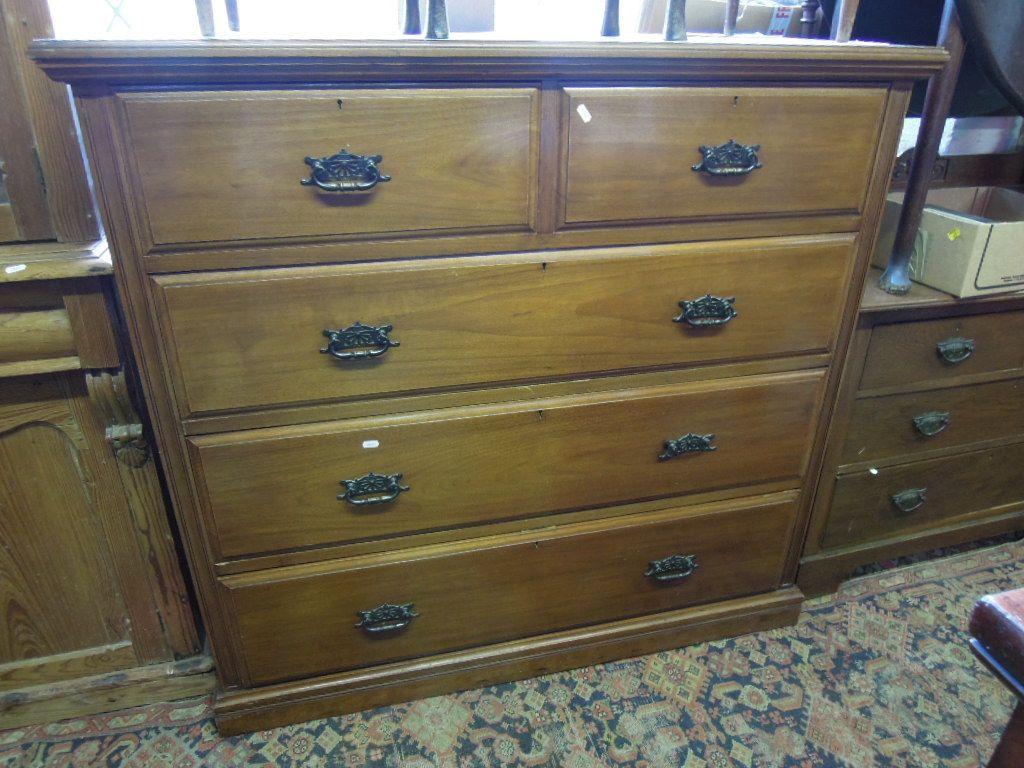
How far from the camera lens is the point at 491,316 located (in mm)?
1108

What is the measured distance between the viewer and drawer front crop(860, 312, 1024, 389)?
143 cm

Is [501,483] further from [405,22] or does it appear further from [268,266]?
[405,22]

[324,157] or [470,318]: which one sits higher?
[324,157]

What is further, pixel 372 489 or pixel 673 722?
pixel 673 722

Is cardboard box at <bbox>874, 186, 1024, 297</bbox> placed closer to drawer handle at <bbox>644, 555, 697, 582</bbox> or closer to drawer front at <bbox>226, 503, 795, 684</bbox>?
drawer front at <bbox>226, 503, 795, 684</bbox>

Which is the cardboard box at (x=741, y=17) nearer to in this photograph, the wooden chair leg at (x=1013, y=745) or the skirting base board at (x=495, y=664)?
the skirting base board at (x=495, y=664)

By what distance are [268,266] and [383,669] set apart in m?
0.83

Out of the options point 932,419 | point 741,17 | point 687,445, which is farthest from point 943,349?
point 741,17

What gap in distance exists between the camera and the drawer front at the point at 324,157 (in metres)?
0.91

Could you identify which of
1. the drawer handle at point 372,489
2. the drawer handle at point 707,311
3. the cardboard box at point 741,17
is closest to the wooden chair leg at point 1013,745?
the drawer handle at point 707,311

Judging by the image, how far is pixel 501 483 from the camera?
49.3 inches

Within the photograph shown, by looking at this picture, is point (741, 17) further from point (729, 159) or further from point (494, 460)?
point (494, 460)

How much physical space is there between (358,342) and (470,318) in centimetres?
18

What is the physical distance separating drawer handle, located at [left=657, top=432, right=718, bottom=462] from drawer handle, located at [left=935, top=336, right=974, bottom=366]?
0.57 metres
